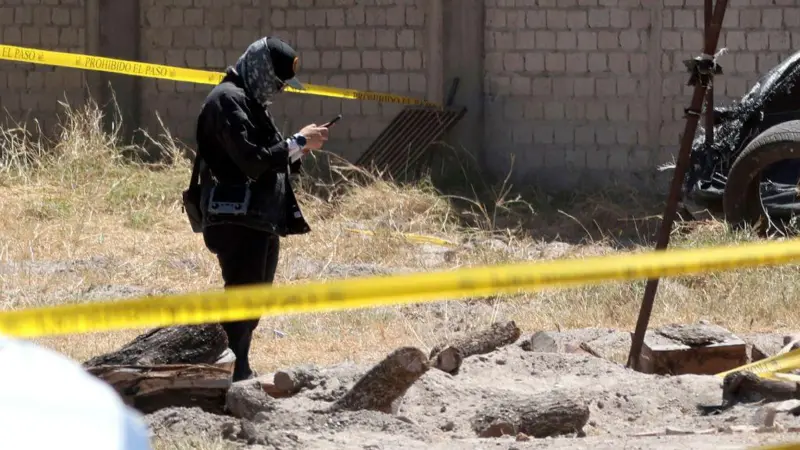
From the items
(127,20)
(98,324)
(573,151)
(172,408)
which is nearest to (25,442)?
(98,324)

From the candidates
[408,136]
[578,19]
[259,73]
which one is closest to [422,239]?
[408,136]

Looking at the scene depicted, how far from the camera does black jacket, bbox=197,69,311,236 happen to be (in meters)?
5.82

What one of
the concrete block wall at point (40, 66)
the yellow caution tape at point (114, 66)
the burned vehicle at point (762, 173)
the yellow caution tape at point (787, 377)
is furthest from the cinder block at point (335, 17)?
the yellow caution tape at point (787, 377)

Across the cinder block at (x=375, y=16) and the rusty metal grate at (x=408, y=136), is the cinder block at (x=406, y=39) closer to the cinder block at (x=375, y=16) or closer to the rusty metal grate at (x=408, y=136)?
the cinder block at (x=375, y=16)

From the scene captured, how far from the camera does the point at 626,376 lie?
6117mm

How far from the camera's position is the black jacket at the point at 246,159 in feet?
19.1

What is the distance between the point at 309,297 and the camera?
323 centimetres

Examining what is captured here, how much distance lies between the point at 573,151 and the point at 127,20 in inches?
185

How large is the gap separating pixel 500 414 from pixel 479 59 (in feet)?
26.2

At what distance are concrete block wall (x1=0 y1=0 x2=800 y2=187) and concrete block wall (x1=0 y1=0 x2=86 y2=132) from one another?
0.01 metres

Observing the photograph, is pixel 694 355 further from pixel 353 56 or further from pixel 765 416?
pixel 353 56

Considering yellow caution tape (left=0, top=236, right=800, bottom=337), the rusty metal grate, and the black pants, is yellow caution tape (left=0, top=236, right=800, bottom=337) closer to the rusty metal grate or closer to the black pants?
the black pants

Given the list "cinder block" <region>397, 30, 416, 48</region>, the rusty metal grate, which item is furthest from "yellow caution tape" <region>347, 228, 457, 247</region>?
"cinder block" <region>397, 30, 416, 48</region>

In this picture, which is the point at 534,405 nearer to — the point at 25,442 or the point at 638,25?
the point at 25,442
